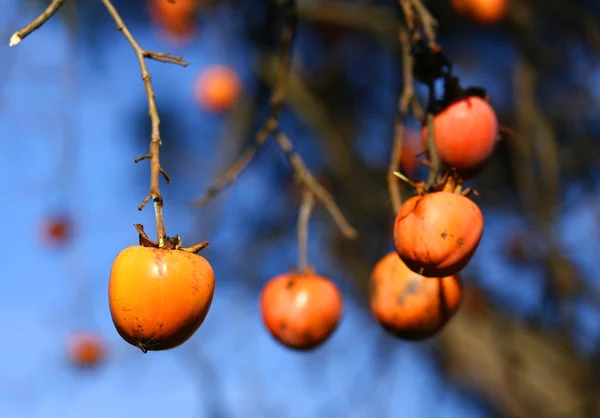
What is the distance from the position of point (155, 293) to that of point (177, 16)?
227cm

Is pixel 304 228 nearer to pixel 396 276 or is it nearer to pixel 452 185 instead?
pixel 396 276

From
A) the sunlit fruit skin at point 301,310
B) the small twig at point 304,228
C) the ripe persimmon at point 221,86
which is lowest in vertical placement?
the ripe persimmon at point 221,86

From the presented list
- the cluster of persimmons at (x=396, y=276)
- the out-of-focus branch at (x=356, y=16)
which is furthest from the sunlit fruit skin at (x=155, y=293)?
the out-of-focus branch at (x=356, y=16)

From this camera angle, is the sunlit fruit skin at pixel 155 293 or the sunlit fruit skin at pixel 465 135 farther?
the sunlit fruit skin at pixel 465 135

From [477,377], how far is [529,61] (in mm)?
1287

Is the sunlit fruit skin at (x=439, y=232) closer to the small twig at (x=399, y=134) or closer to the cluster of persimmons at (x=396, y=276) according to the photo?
the cluster of persimmons at (x=396, y=276)

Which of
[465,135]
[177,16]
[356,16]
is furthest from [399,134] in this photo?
[177,16]

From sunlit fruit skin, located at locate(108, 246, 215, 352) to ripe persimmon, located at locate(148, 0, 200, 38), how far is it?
216cm

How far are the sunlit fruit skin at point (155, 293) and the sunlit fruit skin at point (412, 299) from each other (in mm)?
305

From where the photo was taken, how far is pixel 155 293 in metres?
0.69

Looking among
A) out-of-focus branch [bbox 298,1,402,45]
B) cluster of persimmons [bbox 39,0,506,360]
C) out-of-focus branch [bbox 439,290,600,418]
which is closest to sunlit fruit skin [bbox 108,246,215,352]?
cluster of persimmons [bbox 39,0,506,360]

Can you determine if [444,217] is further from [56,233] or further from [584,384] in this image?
[56,233]

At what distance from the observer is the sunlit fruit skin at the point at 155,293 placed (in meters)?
0.69

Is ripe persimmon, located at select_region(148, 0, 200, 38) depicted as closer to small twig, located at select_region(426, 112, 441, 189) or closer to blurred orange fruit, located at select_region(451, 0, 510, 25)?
blurred orange fruit, located at select_region(451, 0, 510, 25)
